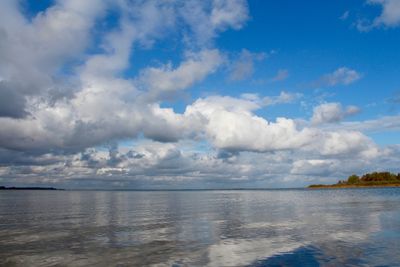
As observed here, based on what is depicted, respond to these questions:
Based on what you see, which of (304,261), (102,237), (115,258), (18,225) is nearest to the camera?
(304,261)

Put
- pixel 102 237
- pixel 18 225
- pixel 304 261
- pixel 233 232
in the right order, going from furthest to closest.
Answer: pixel 18 225 → pixel 233 232 → pixel 102 237 → pixel 304 261

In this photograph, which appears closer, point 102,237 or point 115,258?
point 115,258

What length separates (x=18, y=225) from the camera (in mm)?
44625

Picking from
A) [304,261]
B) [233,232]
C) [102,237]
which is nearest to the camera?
[304,261]

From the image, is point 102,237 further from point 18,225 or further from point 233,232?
point 18,225

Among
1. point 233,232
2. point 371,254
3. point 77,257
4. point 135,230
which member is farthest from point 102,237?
point 371,254

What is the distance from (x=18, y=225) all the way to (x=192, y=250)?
27.1m

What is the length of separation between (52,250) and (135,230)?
12024mm

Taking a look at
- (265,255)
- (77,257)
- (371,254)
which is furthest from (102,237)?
(371,254)

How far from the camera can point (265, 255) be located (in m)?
25.3

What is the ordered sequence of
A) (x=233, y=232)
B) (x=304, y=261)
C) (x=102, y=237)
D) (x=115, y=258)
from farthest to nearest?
(x=233, y=232) → (x=102, y=237) → (x=115, y=258) → (x=304, y=261)

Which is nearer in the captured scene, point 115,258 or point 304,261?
point 304,261

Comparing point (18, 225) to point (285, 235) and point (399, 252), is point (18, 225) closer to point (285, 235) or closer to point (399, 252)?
point (285, 235)

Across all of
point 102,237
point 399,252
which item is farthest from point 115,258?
point 399,252
